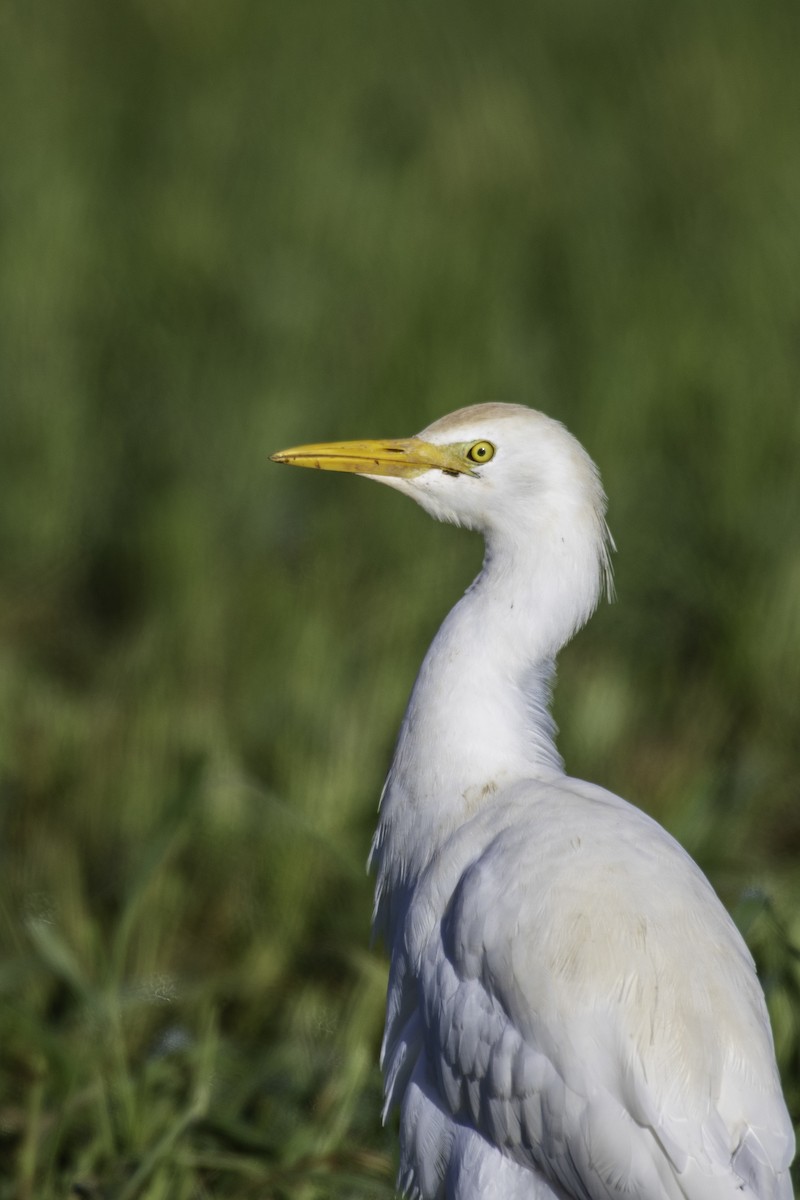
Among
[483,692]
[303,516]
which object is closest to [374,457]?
[483,692]

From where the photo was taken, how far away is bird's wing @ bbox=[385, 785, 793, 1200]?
109 inches

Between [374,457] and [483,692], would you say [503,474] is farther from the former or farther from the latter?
[483,692]

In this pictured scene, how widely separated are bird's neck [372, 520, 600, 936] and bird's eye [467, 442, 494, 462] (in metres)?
0.18

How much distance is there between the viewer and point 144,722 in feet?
18.3

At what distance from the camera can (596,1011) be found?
287 cm

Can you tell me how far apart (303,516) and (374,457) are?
4.18 m

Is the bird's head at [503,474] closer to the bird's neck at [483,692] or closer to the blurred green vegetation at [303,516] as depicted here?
the bird's neck at [483,692]

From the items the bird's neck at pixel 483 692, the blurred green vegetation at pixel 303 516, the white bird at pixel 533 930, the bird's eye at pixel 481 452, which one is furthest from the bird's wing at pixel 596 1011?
the bird's eye at pixel 481 452

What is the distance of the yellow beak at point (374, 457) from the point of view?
3.31m

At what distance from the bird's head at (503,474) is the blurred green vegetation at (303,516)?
848 millimetres

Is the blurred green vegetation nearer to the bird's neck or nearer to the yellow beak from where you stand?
the bird's neck

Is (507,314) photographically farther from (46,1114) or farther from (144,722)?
(46,1114)

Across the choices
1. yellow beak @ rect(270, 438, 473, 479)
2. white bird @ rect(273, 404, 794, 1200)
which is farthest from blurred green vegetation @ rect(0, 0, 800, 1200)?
yellow beak @ rect(270, 438, 473, 479)

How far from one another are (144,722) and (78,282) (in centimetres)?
447
